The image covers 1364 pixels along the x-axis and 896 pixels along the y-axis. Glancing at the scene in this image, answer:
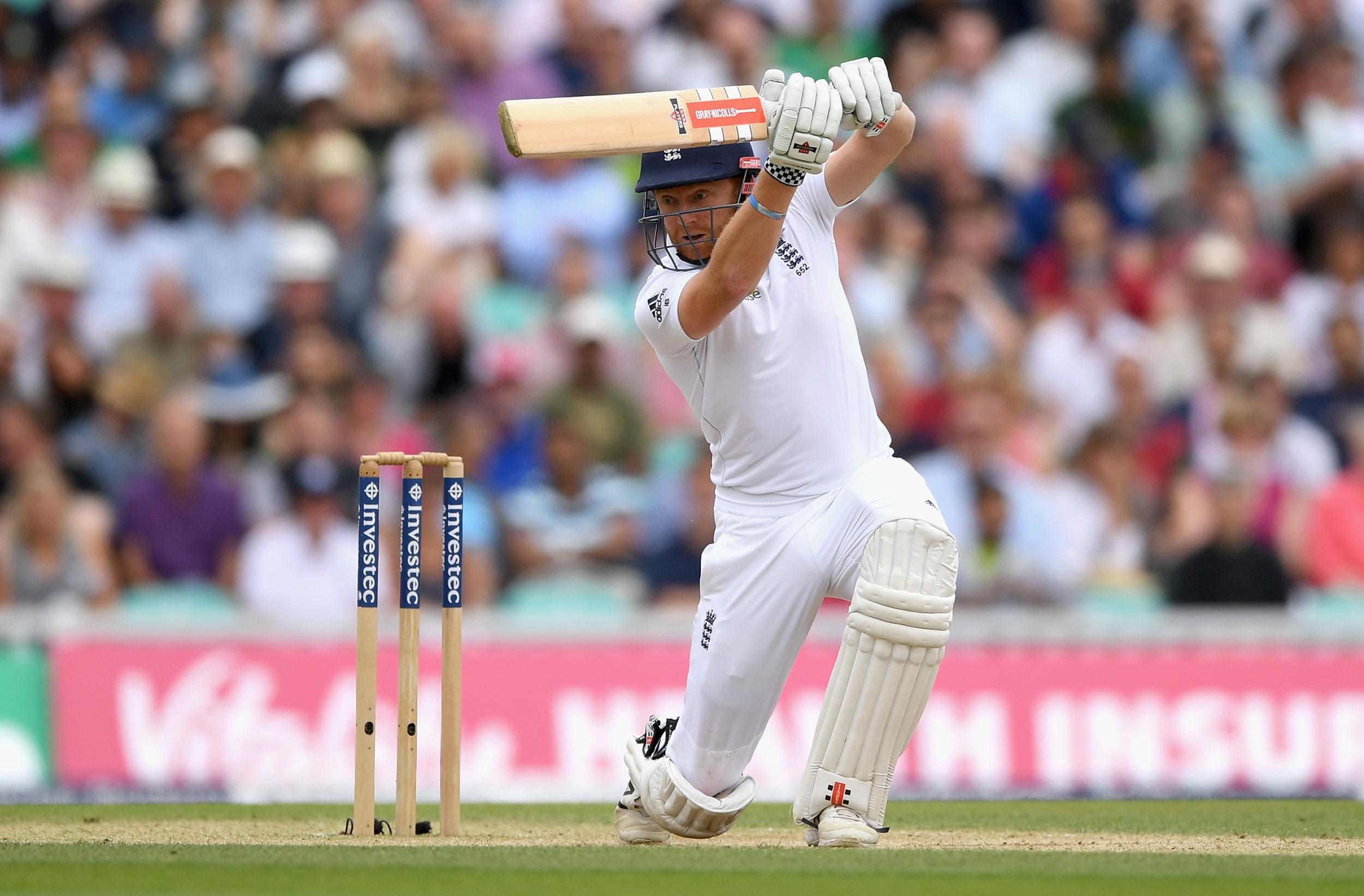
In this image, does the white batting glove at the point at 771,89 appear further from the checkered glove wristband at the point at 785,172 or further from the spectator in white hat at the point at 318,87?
the spectator in white hat at the point at 318,87

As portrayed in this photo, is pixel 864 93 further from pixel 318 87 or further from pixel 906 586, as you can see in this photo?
pixel 318 87

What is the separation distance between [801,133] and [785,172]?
0.11m

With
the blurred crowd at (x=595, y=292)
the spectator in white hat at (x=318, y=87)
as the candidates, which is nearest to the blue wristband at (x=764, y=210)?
the blurred crowd at (x=595, y=292)

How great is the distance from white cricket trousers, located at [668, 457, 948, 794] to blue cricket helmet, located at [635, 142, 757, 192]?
2.95 ft

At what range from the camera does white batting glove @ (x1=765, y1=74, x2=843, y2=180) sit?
498cm

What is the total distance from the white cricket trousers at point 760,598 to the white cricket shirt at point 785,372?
8cm

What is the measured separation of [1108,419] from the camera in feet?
32.3

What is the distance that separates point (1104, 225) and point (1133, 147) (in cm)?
72

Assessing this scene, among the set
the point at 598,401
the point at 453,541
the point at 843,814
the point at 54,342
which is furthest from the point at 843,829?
the point at 54,342

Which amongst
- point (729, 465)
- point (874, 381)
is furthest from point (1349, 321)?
point (729, 465)

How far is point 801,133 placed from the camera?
16.3 ft

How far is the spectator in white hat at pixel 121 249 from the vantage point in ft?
33.1

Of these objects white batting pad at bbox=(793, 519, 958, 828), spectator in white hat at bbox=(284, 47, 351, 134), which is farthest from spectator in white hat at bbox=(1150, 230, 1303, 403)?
white batting pad at bbox=(793, 519, 958, 828)

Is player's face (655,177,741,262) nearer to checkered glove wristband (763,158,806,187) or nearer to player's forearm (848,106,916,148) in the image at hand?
player's forearm (848,106,916,148)
